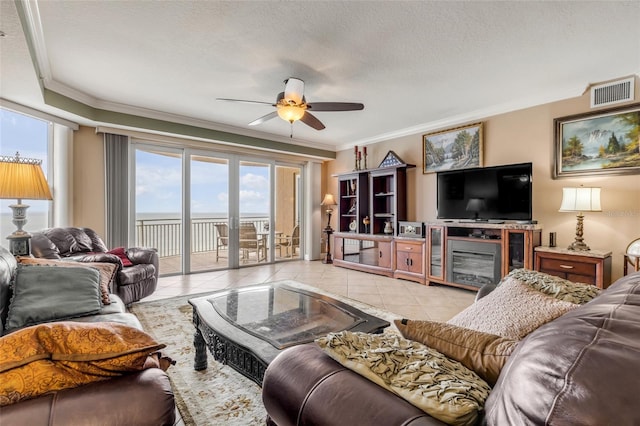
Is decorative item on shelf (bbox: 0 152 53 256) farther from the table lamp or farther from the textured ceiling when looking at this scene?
the table lamp

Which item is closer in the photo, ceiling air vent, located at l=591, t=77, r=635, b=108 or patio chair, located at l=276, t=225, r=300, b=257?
ceiling air vent, located at l=591, t=77, r=635, b=108

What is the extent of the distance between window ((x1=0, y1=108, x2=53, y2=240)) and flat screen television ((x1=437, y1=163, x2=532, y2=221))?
5.20m

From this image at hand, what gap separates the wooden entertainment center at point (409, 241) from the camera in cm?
374

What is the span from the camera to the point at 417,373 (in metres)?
0.83

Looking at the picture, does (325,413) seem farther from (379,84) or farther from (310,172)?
(310,172)

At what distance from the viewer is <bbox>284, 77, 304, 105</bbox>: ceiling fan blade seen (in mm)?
2961

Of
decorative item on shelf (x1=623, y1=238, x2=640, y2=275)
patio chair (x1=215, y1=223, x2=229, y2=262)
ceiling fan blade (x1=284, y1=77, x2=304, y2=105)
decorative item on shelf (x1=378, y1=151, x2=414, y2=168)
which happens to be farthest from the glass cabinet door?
patio chair (x1=215, y1=223, x2=229, y2=262)

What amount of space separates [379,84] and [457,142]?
6.12ft

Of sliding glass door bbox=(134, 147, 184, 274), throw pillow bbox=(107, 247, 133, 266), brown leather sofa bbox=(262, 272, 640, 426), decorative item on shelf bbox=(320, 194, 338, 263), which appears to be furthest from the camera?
decorative item on shelf bbox=(320, 194, 338, 263)

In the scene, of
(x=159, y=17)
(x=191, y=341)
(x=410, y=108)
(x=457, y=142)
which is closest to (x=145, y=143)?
(x=159, y=17)

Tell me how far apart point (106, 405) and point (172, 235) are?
4842 millimetres

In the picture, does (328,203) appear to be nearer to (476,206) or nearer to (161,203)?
(476,206)

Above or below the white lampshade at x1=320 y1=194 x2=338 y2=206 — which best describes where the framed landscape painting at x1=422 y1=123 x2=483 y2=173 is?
above

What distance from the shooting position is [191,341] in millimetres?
2512
